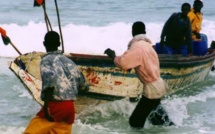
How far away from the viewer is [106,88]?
7.47 meters

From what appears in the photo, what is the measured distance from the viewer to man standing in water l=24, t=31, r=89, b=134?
4738 mm

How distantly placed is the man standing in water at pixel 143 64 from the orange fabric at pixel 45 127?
1.31 metres

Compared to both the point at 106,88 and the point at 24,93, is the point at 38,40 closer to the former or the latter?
the point at 24,93

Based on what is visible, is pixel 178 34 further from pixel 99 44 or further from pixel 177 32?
pixel 99 44

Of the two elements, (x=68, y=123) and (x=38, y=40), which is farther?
(x=38, y=40)

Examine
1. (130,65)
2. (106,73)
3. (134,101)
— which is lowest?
(134,101)

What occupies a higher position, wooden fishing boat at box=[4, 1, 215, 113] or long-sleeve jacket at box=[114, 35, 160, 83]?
long-sleeve jacket at box=[114, 35, 160, 83]

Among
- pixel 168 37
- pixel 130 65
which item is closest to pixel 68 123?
pixel 130 65

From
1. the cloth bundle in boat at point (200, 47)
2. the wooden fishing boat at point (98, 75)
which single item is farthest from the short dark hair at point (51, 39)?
the cloth bundle in boat at point (200, 47)

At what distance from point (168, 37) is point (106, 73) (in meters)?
1.94

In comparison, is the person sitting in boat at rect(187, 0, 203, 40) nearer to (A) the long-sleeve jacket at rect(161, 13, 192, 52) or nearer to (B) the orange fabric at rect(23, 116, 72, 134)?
(A) the long-sleeve jacket at rect(161, 13, 192, 52)

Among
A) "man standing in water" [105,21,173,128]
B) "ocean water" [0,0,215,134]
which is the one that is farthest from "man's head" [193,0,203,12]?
"man standing in water" [105,21,173,128]

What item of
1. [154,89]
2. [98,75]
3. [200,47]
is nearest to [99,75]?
[98,75]

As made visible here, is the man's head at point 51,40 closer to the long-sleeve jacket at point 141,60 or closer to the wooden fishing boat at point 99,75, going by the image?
the long-sleeve jacket at point 141,60
